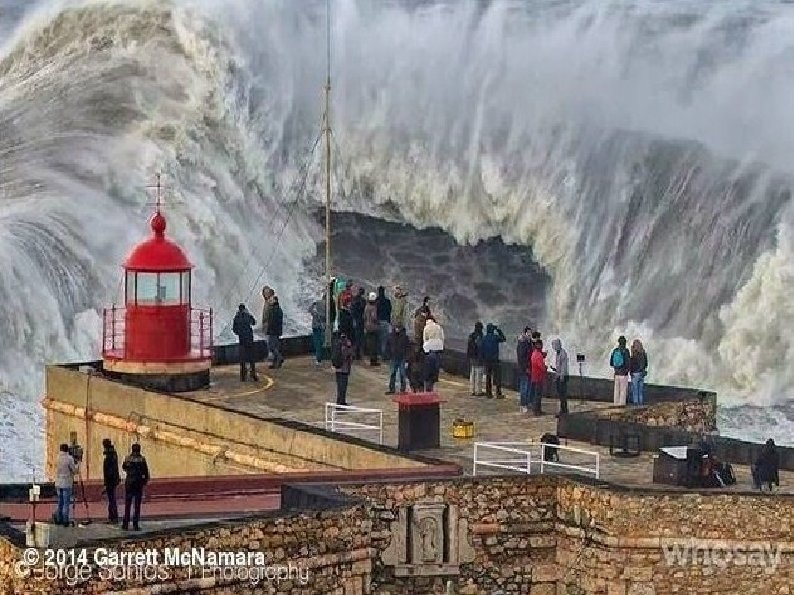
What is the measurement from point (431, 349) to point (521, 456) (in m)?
3.43

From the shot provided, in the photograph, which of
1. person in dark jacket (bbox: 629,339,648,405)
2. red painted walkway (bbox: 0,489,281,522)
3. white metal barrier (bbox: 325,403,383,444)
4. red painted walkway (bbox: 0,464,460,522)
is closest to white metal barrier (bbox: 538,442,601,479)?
red painted walkway (bbox: 0,464,460,522)

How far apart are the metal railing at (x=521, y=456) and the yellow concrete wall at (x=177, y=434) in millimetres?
727

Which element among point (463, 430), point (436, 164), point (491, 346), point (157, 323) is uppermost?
point (436, 164)

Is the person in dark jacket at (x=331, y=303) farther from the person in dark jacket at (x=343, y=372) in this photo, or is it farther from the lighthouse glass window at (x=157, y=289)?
the person in dark jacket at (x=343, y=372)

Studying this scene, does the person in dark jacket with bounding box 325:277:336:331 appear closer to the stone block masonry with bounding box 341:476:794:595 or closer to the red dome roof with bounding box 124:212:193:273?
the red dome roof with bounding box 124:212:193:273

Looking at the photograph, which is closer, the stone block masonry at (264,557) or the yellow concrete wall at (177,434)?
the stone block masonry at (264,557)

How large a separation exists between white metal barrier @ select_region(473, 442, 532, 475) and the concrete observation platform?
0.13 metres

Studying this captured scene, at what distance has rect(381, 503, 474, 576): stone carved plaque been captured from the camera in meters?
27.1

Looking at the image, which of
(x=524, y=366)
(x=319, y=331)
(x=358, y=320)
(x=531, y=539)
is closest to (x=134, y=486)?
(x=531, y=539)

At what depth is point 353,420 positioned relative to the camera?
3125cm

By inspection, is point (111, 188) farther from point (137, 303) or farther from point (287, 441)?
point (287, 441)

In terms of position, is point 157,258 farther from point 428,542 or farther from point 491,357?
point 428,542

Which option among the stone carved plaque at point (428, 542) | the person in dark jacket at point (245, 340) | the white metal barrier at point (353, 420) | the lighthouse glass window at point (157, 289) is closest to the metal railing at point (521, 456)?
the stone carved plaque at point (428, 542)

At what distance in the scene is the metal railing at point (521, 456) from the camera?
92.8ft
